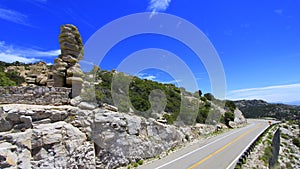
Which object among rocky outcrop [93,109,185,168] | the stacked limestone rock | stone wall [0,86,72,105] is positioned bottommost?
rocky outcrop [93,109,185,168]

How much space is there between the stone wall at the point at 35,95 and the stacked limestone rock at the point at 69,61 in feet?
3.48

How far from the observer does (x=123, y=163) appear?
1374cm

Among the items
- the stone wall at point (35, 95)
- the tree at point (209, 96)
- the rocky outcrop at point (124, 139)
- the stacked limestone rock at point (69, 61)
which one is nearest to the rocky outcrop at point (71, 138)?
the rocky outcrop at point (124, 139)

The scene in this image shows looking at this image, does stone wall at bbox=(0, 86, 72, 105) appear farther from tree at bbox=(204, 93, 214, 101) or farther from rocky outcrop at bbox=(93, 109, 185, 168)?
tree at bbox=(204, 93, 214, 101)

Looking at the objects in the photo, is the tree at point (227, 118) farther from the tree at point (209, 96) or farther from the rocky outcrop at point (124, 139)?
the rocky outcrop at point (124, 139)

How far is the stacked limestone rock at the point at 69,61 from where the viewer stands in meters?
15.2

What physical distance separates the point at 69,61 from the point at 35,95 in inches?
170

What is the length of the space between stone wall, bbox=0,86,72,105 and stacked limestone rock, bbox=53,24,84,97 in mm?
1060

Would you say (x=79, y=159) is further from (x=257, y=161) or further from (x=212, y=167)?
(x=257, y=161)

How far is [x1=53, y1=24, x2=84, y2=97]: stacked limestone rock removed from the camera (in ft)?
49.9

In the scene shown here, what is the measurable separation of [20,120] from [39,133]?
1156 mm

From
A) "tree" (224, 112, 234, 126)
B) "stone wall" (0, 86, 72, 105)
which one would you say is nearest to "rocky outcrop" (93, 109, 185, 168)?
"stone wall" (0, 86, 72, 105)

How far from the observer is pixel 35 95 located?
41.1 ft

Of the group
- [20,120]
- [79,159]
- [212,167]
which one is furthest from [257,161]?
[20,120]
